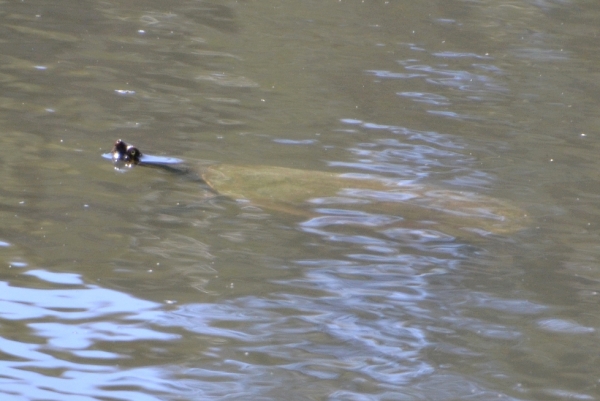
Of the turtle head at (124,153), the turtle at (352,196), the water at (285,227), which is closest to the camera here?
the water at (285,227)

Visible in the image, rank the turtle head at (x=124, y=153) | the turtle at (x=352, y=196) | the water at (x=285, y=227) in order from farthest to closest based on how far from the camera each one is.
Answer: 1. the turtle head at (x=124, y=153)
2. the turtle at (x=352, y=196)
3. the water at (x=285, y=227)

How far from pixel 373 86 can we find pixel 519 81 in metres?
1.53

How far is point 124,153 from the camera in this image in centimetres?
592

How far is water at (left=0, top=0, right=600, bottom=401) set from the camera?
3.85m

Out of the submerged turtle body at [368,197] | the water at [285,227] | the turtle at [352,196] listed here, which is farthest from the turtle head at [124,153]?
the submerged turtle body at [368,197]

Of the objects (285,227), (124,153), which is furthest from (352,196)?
(124,153)

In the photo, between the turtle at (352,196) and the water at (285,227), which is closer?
the water at (285,227)

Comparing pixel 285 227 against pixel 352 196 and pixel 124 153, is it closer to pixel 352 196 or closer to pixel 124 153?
pixel 352 196

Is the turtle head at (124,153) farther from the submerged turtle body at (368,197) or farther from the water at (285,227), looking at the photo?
the submerged turtle body at (368,197)

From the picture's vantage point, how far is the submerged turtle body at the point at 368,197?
5.45m

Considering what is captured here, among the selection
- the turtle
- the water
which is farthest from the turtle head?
the water

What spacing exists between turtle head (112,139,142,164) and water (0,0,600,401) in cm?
12

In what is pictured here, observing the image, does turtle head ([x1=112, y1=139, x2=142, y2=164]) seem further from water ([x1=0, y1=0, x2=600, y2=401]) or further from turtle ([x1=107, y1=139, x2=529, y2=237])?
water ([x1=0, y1=0, x2=600, y2=401])

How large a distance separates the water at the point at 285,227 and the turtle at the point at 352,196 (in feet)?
0.17
